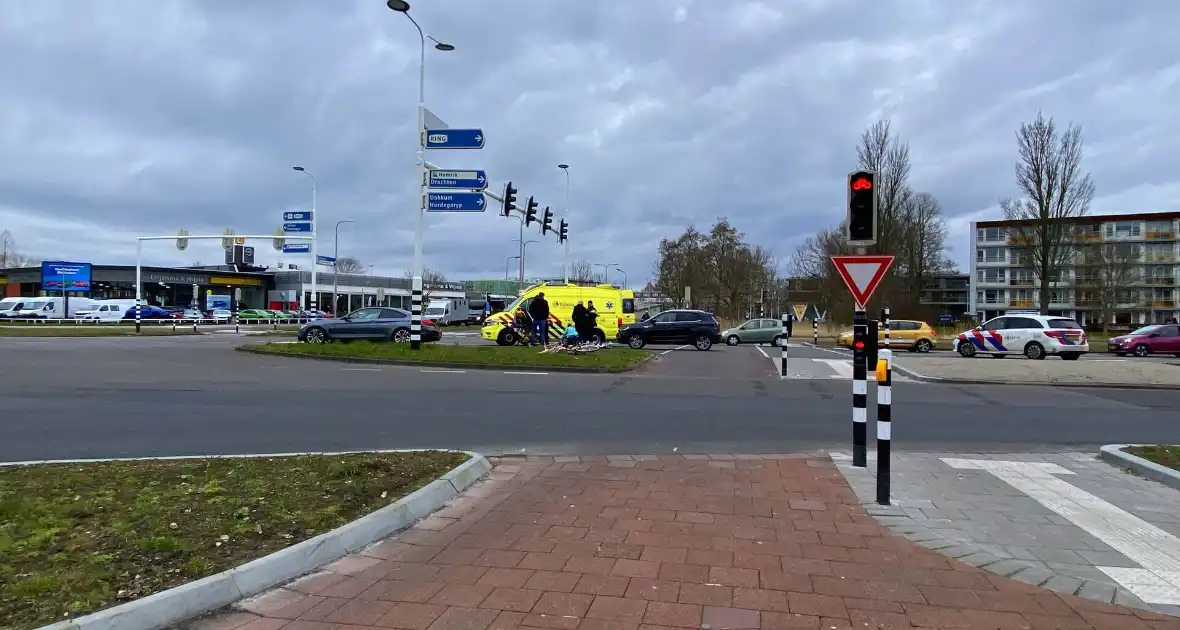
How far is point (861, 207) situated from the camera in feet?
22.6

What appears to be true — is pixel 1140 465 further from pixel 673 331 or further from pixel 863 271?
pixel 673 331

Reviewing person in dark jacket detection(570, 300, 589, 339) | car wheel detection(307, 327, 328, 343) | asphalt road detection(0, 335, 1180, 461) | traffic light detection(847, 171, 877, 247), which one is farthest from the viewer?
car wheel detection(307, 327, 328, 343)

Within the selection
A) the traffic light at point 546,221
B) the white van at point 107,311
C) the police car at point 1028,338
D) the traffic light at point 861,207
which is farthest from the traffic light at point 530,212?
the white van at point 107,311

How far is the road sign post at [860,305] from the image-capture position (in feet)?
21.8

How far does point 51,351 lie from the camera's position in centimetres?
2309

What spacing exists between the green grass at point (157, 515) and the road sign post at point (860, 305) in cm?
394

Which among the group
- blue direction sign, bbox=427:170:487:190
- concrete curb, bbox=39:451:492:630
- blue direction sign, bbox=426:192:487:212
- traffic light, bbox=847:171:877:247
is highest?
blue direction sign, bbox=427:170:487:190

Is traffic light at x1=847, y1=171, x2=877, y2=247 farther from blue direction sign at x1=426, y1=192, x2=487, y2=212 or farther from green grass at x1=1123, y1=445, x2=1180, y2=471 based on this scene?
blue direction sign at x1=426, y1=192, x2=487, y2=212

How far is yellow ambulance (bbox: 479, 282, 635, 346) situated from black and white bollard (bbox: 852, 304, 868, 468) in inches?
783

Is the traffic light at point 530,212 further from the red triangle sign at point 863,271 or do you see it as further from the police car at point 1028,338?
the red triangle sign at point 863,271

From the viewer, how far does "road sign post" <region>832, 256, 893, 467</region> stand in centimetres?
666

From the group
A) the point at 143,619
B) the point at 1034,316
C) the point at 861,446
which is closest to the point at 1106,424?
the point at 861,446

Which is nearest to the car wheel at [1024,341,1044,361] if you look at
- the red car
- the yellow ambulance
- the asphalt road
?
the red car

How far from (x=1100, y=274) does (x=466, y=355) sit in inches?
2835
